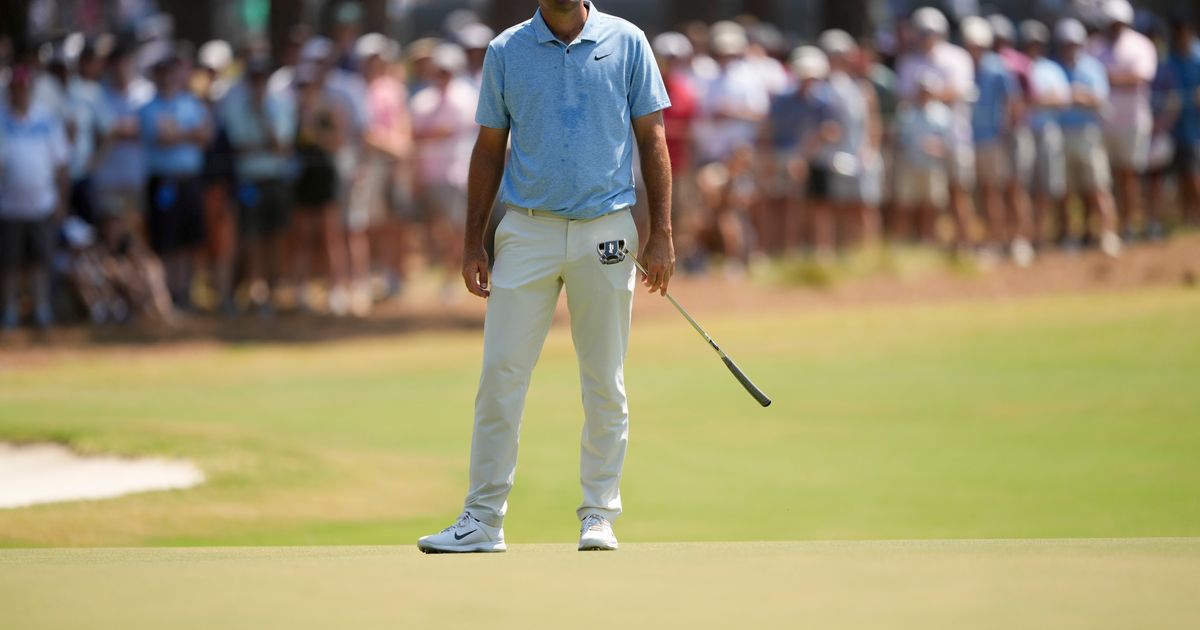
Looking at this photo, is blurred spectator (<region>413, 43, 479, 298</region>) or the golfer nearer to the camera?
the golfer

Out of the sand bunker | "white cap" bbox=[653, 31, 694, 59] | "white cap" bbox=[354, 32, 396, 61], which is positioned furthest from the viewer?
"white cap" bbox=[653, 31, 694, 59]

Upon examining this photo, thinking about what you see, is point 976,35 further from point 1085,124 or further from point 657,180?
point 657,180

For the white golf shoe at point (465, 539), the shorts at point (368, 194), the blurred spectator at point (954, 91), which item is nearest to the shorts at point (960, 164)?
the blurred spectator at point (954, 91)

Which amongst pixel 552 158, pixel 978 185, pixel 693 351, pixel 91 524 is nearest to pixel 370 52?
pixel 693 351

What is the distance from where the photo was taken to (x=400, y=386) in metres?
14.2

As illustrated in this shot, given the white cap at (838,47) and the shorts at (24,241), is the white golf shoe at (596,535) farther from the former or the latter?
the white cap at (838,47)

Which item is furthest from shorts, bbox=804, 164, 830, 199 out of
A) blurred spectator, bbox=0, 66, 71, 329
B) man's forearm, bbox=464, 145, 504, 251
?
man's forearm, bbox=464, 145, 504, 251

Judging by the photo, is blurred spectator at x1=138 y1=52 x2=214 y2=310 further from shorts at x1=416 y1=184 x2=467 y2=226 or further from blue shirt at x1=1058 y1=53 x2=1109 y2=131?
blue shirt at x1=1058 y1=53 x2=1109 y2=131

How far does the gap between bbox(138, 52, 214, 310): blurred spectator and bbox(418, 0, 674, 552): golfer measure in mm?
11286

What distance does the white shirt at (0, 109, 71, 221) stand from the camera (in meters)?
16.2

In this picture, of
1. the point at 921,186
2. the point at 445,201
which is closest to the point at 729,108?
the point at 921,186

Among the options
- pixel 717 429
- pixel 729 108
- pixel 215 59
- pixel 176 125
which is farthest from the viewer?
pixel 729 108

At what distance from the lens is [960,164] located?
748 inches

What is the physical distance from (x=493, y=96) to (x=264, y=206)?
1149 cm
